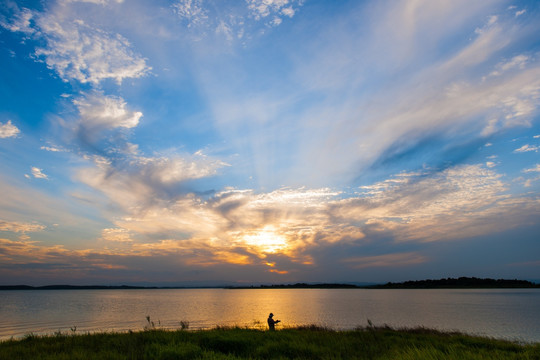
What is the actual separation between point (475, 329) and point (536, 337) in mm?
7764

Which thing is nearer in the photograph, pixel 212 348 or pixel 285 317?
pixel 212 348

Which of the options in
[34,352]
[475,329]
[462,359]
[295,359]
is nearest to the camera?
[462,359]

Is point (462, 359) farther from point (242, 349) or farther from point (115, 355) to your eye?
point (115, 355)

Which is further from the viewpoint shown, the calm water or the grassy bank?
the calm water

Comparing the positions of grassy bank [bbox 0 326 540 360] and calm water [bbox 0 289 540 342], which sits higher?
grassy bank [bbox 0 326 540 360]

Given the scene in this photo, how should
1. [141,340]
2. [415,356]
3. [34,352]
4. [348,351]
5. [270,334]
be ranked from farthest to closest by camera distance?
[270,334] < [141,340] < [348,351] < [34,352] < [415,356]

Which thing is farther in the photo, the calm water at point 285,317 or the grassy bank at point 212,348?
the calm water at point 285,317

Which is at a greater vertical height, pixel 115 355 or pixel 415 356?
pixel 415 356

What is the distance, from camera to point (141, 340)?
1756cm

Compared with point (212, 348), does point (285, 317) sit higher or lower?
lower

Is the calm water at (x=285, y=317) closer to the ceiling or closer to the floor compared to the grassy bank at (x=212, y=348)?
closer to the floor

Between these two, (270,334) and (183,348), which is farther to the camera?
(270,334)

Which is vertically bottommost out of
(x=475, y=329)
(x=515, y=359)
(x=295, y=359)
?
(x=475, y=329)

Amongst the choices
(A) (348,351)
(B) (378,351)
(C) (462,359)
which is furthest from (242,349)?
(C) (462,359)
